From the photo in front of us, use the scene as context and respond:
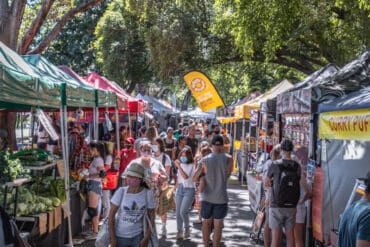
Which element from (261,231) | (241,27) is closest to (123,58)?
(241,27)

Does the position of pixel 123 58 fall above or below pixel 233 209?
above

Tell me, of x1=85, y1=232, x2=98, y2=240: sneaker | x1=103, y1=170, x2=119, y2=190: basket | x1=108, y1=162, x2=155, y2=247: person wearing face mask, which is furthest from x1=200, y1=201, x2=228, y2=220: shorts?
x1=103, y1=170, x2=119, y2=190: basket

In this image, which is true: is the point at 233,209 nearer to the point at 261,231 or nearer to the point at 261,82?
the point at 261,231

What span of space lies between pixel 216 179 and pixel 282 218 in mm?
1181

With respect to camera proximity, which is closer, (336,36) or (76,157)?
(76,157)

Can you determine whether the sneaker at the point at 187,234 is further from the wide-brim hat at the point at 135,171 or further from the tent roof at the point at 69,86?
the wide-brim hat at the point at 135,171

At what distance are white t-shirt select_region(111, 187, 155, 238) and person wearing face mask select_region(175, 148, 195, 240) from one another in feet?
12.1

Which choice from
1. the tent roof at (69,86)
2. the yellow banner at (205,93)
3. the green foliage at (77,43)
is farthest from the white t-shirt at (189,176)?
the green foliage at (77,43)

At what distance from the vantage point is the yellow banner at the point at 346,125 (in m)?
5.40

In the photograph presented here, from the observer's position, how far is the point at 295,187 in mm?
7238

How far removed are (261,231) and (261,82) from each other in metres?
28.0

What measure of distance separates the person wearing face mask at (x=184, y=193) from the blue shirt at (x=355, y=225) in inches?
200

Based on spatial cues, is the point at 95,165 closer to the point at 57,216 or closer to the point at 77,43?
the point at 57,216

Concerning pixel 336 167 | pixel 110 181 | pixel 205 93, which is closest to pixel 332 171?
pixel 336 167
